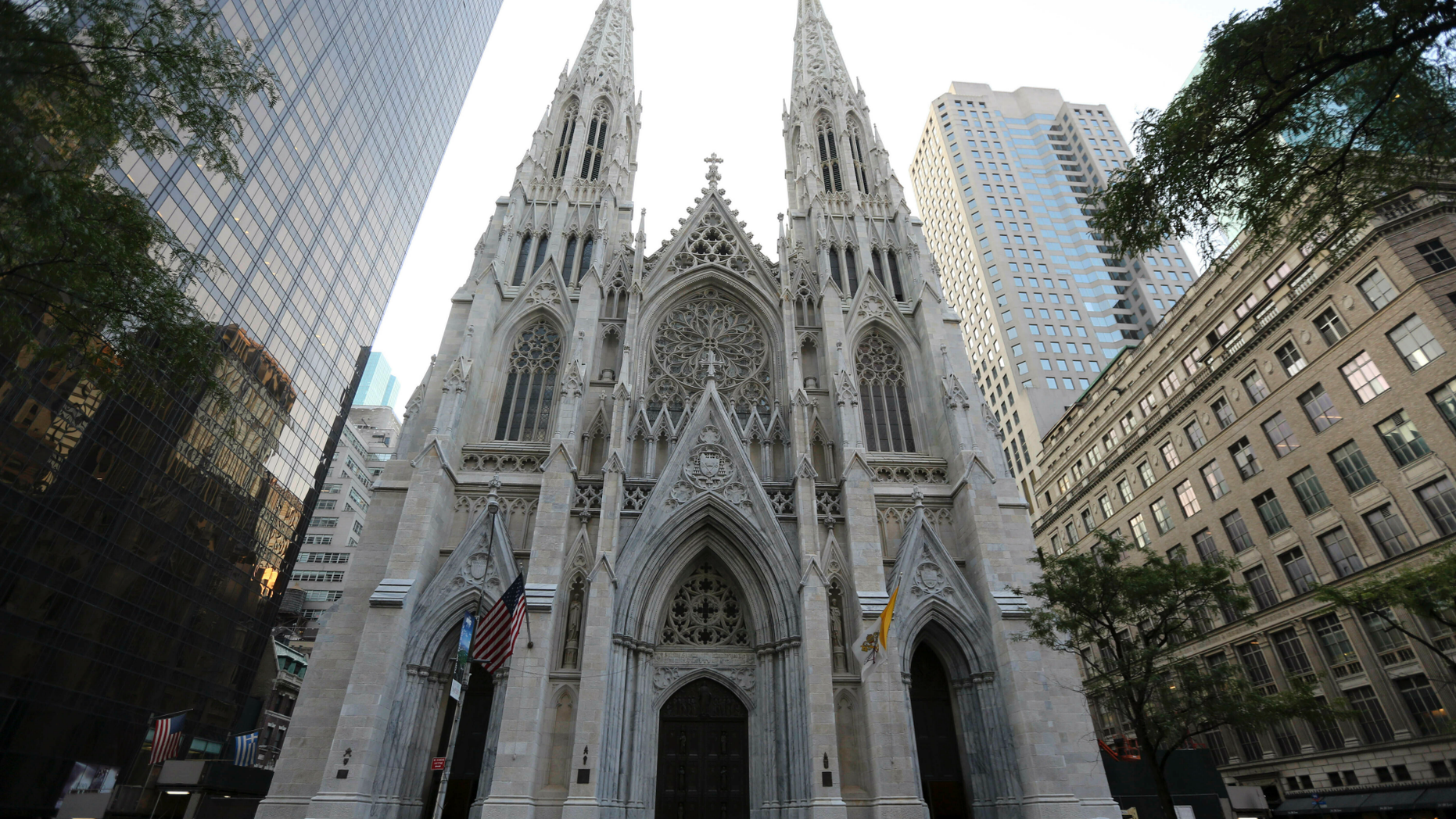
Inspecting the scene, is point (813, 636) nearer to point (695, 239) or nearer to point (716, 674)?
point (716, 674)

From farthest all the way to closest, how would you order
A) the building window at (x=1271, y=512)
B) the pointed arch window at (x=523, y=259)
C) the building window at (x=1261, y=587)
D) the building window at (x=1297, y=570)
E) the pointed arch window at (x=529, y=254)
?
the building window at (x=1261, y=587) < the building window at (x=1271, y=512) < the building window at (x=1297, y=570) < the pointed arch window at (x=529, y=254) < the pointed arch window at (x=523, y=259)

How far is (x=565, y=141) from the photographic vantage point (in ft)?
107

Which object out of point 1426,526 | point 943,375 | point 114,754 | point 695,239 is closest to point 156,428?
point 114,754

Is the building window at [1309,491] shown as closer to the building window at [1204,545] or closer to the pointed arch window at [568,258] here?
the building window at [1204,545]

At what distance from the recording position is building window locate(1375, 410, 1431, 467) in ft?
79.0

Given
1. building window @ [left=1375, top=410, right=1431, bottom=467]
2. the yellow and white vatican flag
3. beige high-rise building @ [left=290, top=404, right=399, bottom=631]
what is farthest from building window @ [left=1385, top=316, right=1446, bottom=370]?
beige high-rise building @ [left=290, top=404, right=399, bottom=631]

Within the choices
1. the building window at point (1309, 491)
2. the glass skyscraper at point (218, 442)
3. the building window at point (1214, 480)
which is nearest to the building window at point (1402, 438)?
the building window at point (1309, 491)

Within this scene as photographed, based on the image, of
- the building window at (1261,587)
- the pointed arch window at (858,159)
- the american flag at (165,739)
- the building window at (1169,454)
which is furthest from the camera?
the building window at (1169,454)

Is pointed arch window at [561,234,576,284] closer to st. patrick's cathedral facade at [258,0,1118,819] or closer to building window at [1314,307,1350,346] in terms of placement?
st. patrick's cathedral facade at [258,0,1118,819]

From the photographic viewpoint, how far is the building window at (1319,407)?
27969 mm

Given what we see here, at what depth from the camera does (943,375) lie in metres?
24.1

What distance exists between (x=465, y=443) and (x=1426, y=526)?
32.2 metres

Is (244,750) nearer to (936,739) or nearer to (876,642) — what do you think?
(876,642)

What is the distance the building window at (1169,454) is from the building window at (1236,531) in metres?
4.66
